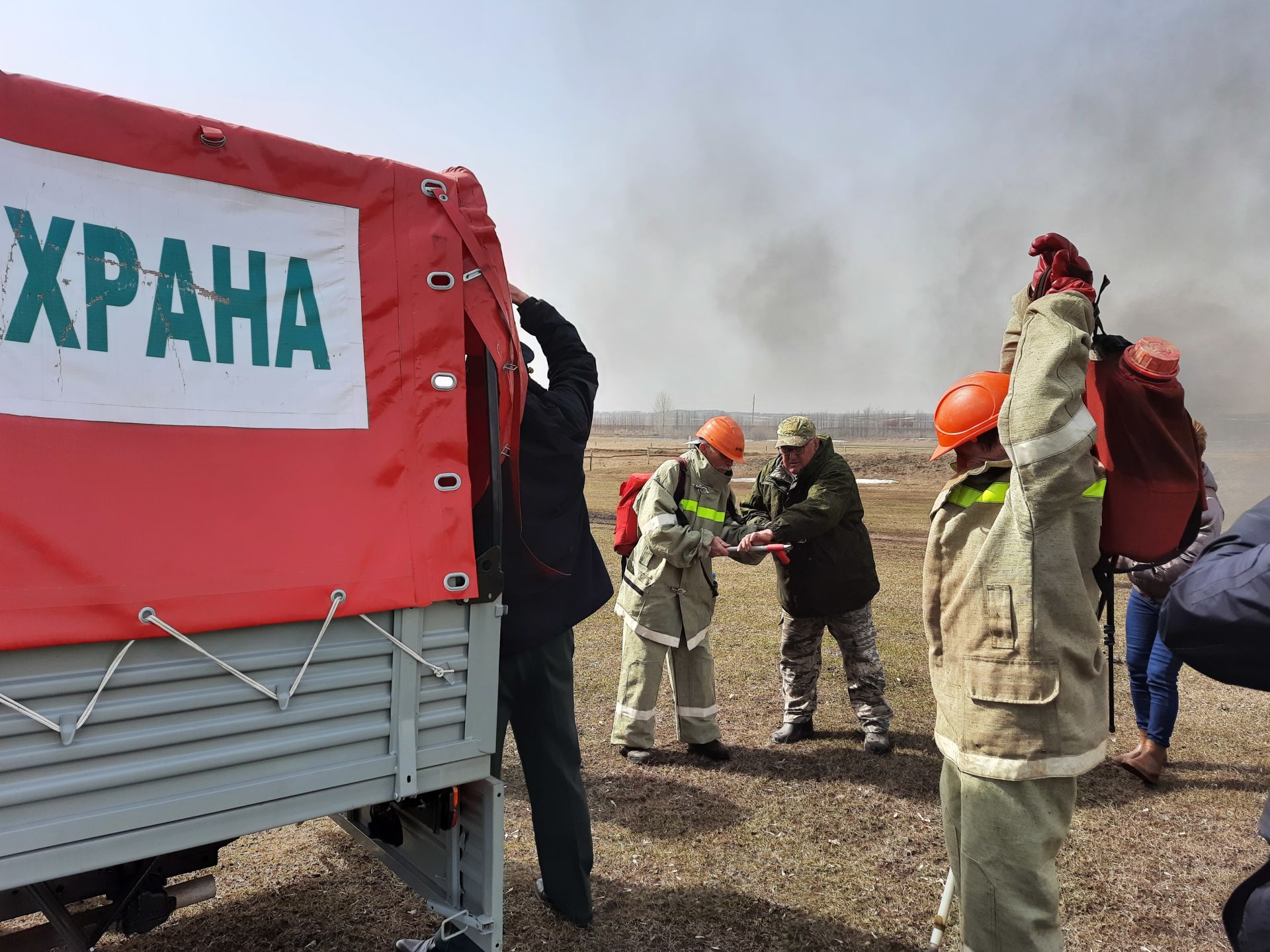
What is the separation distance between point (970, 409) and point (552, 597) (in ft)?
5.28

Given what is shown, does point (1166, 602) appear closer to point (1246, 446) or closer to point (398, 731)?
point (398, 731)

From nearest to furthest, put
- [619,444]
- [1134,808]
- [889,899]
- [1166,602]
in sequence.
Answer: [1166,602] < [889,899] < [1134,808] < [619,444]

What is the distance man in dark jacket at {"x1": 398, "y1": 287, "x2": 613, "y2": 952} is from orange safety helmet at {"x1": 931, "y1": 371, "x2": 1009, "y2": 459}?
1.27 meters

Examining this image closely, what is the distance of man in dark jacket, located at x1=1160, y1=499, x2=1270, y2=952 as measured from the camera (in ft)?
4.43

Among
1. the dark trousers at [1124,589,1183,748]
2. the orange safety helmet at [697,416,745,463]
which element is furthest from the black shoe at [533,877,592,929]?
the dark trousers at [1124,589,1183,748]

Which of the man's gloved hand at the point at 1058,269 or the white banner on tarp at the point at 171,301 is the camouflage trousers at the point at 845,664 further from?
the white banner on tarp at the point at 171,301

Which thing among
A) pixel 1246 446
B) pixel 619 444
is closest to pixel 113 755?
pixel 1246 446

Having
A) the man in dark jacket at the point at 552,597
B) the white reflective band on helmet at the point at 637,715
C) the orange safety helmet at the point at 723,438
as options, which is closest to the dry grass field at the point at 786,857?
the white reflective band on helmet at the point at 637,715

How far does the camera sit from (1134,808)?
4.18 metres

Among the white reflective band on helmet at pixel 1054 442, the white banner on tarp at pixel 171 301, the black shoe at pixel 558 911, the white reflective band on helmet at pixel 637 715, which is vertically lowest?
the black shoe at pixel 558 911

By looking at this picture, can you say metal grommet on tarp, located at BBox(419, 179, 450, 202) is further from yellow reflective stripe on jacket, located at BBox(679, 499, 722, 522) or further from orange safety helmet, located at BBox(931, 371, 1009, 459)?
yellow reflective stripe on jacket, located at BBox(679, 499, 722, 522)

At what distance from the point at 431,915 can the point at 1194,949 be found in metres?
3.09

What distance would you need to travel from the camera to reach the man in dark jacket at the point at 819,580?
4.97 metres

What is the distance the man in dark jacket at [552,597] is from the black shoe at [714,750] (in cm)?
185
